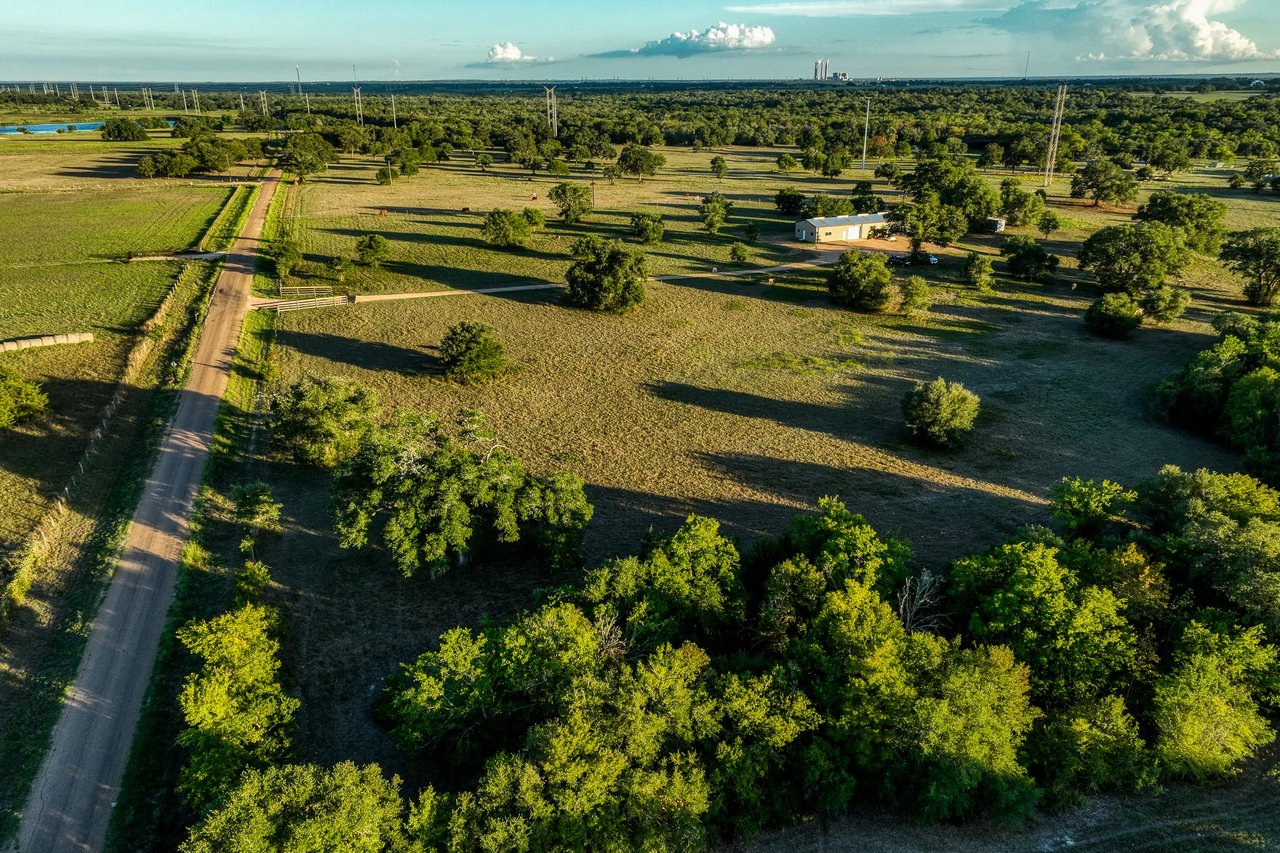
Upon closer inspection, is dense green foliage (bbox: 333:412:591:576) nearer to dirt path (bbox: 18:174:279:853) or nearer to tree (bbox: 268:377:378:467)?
tree (bbox: 268:377:378:467)

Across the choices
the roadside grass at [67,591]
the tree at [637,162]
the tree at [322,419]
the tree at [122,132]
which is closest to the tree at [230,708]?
the roadside grass at [67,591]

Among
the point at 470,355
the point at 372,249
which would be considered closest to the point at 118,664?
the point at 470,355

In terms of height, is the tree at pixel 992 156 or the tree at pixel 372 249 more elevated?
the tree at pixel 992 156

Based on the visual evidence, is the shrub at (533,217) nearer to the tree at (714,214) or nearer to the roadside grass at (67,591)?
the tree at (714,214)

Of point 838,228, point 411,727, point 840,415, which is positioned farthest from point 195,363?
point 838,228

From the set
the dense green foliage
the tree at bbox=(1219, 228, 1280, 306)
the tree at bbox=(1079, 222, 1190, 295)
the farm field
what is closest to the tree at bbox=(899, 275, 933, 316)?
the farm field
